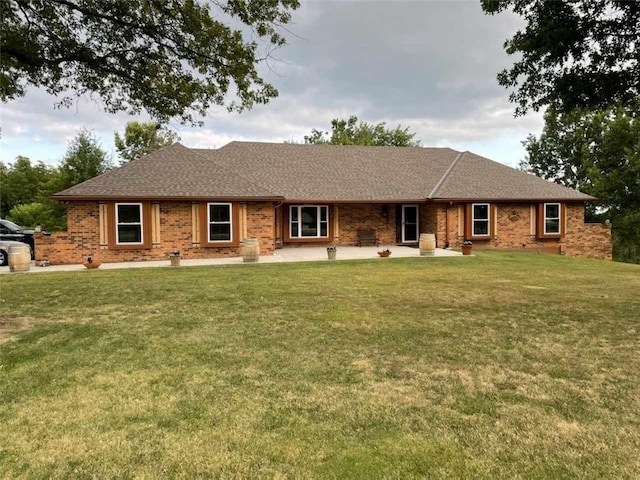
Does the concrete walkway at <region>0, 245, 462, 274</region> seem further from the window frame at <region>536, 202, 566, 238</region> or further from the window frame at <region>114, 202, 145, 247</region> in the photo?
the window frame at <region>536, 202, 566, 238</region>

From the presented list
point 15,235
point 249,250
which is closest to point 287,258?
point 249,250

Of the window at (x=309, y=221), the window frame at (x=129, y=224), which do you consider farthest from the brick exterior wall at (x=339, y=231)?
the window at (x=309, y=221)

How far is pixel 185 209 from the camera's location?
15844 mm

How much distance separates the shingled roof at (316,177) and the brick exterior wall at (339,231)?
625mm

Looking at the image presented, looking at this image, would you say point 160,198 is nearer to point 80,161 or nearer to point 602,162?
point 80,161

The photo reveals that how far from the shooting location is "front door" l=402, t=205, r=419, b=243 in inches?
825

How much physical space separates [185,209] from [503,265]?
446 inches

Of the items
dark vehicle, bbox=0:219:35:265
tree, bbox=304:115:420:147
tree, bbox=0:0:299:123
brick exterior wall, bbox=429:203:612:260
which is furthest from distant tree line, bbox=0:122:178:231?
tree, bbox=304:115:420:147

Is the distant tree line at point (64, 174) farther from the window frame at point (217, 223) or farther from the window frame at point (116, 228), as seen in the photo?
the window frame at point (217, 223)

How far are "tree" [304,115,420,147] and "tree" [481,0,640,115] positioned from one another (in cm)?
3255

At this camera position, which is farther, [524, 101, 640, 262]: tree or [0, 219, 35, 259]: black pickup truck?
[524, 101, 640, 262]: tree

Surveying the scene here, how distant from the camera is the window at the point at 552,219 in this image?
1962cm

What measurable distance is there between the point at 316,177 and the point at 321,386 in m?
17.5

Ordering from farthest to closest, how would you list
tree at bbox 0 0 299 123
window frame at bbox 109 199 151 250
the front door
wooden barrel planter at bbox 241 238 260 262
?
the front door
window frame at bbox 109 199 151 250
wooden barrel planter at bbox 241 238 260 262
tree at bbox 0 0 299 123
